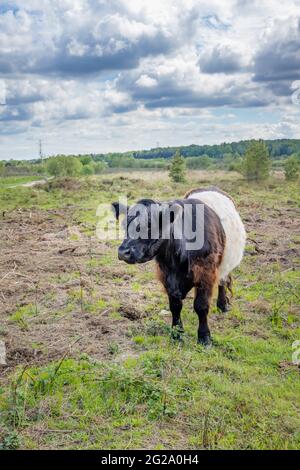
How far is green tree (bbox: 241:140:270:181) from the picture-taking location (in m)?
37.2

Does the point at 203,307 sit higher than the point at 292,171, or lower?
lower

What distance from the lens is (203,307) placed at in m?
6.25

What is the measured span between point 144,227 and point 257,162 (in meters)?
33.6

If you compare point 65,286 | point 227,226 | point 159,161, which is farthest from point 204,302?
point 159,161

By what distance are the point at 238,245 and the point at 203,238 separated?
1.80 meters

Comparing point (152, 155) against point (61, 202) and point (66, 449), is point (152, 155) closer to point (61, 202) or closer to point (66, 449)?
point (61, 202)

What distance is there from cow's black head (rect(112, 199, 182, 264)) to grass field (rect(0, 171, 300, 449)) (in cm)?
135

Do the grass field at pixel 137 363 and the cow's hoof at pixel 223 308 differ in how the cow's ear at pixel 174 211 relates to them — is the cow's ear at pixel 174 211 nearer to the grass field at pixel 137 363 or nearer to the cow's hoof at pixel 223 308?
the grass field at pixel 137 363

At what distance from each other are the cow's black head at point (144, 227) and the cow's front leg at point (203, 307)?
102 cm

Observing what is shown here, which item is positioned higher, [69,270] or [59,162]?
[59,162]

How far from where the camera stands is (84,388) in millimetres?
5000

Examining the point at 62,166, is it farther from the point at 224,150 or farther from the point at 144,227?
the point at 224,150

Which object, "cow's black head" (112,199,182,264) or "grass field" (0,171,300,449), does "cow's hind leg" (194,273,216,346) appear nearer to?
"grass field" (0,171,300,449)
